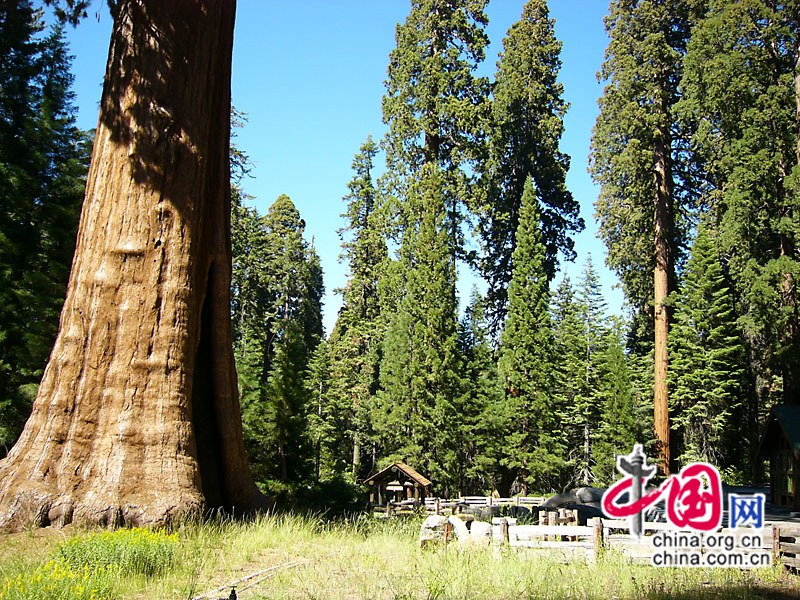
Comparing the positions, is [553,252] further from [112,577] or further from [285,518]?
[112,577]

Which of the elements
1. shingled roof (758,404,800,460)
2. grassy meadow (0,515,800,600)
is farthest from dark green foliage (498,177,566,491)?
grassy meadow (0,515,800,600)

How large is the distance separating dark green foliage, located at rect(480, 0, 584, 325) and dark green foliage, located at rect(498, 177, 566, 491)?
697 cm

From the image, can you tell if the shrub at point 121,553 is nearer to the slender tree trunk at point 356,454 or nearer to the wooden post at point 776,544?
the wooden post at point 776,544

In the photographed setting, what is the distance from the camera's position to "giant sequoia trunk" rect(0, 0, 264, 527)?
8.86 meters

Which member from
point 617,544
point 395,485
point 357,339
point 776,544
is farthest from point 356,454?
point 776,544

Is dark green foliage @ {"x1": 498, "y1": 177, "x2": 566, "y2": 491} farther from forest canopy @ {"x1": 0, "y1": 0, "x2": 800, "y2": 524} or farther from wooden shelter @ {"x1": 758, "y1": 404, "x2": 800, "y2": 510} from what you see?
wooden shelter @ {"x1": 758, "y1": 404, "x2": 800, "y2": 510}

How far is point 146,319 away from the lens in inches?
376

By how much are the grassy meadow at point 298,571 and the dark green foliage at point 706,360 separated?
19.7 m

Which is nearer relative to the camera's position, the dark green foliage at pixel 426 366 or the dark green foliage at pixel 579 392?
the dark green foliage at pixel 426 366

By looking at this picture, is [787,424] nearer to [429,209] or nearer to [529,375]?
[529,375]

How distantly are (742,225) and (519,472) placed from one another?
1285 cm

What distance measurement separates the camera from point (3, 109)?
69.4 feet

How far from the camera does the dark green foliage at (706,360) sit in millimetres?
28734

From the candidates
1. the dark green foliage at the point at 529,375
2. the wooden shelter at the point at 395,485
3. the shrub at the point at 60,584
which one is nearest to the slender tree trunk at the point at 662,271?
the dark green foliage at the point at 529,375
